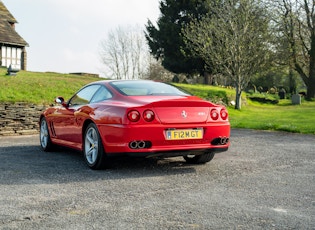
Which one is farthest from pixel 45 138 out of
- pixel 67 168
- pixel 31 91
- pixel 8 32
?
pixel 8 32

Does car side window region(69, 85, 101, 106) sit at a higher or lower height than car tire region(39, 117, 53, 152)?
higher

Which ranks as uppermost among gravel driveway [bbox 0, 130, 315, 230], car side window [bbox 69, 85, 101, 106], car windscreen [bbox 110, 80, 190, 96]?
car windscreen [bbox 110, 80, 190, 96]

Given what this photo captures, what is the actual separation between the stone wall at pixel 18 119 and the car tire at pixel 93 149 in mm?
6105

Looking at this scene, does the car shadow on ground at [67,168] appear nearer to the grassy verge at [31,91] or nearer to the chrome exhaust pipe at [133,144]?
the chrome exhaust pipe at [133,144]

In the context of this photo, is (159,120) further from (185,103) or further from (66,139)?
(66,139)

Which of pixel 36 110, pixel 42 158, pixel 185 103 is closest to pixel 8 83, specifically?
pixel 36 110

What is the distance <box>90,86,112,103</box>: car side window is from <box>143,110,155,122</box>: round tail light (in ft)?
3.10

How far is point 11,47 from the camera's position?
120ft

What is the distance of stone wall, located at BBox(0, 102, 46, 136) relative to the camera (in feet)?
38.4

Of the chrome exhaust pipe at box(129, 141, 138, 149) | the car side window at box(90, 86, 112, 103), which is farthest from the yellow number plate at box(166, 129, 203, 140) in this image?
the car side window at box(90, 86, 112, 103)

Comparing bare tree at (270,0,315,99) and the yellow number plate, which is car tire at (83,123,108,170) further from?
bare tree at (270,0,315,99)

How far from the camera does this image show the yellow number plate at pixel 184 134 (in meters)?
5.72

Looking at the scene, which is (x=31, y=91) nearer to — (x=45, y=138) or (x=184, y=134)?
(x=45, y=138)

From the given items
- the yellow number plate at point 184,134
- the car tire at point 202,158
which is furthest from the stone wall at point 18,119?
the yellow number plate at point 184,134
